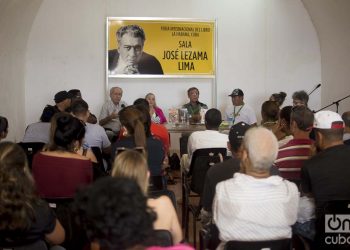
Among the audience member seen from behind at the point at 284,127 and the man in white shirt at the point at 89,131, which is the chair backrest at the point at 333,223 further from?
the man in white shirt at the point at 89,131

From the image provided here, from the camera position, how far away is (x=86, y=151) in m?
3.62

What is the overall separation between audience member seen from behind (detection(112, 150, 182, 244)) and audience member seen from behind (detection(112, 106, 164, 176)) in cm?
157

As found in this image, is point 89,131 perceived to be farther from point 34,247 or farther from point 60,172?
point 34,247

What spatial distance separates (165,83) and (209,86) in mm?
830

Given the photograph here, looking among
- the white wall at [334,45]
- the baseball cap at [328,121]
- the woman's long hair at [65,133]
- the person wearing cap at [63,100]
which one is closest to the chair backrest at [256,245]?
the baseball cap at [328,121]

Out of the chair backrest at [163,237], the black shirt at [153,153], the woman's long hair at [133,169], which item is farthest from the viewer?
the black shirt at [153,153]

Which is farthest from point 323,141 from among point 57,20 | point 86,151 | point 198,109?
point 57,20

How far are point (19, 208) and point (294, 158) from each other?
202 centimetres

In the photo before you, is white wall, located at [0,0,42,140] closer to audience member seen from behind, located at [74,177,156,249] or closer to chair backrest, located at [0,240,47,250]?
chair backrest, located at [0,240,47,250]

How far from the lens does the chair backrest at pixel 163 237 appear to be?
1.89 m

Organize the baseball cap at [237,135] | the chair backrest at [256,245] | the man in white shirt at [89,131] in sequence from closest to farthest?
the chair backrest at [256,245], the baseball cap at [237,135], the man in white shirt at [89,131]

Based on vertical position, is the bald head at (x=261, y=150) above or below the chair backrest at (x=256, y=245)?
above

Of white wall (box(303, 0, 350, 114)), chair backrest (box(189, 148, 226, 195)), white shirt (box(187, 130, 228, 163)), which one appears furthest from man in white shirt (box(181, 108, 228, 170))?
white wall (box(303, 0, 350, 114))

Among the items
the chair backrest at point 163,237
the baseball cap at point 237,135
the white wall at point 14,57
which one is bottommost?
the chair backrest at point 163,237
